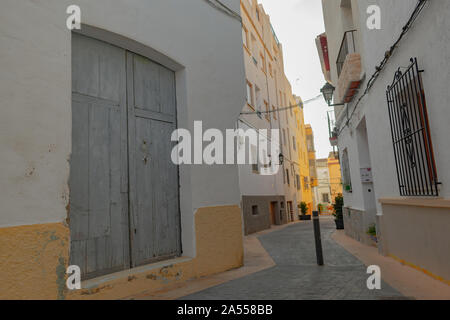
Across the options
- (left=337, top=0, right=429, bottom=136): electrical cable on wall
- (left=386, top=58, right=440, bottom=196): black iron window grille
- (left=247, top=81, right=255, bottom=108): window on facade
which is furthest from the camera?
(left=247, top=81, right=255, bottom=108): window on facade

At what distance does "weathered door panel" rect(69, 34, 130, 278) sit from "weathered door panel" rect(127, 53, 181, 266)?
0.18 metres

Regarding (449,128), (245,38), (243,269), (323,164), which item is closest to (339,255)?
(243,269)

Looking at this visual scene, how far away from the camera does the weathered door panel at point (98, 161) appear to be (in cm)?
361

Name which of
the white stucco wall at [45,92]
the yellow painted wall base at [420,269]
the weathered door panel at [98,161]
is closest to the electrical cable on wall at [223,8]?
the white stucco wall at [45,92]

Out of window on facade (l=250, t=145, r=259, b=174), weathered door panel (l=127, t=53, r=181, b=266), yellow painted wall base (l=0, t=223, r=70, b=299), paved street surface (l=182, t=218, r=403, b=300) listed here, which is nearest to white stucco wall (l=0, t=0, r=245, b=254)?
yellow painted wall base (l=0, t=223, r=70, b=299)

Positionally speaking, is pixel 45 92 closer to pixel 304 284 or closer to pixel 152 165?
pixel 152 165

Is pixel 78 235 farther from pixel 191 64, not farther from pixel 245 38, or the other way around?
pixel 245 38

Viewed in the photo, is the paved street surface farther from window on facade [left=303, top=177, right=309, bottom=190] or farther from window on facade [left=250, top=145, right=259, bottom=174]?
window on facade [left=303, top=177, right=309, bottom=190]

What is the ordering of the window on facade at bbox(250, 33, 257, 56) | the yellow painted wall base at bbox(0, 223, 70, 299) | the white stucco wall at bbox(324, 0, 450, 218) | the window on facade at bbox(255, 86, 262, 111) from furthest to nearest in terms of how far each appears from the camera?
the window on facade at bbox(250, 33, 257, 56), the window on facade at bbox(255, 86, 262, 111), the white stucco wall at bbox(324, 0, 450, 218), the yellow painted wall base at bbox(0, 223, 70, 299)

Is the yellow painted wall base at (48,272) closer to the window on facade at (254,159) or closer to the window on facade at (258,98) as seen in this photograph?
the window on facade at (254,159)

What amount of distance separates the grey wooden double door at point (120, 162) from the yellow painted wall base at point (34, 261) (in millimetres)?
411

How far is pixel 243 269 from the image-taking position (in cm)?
525

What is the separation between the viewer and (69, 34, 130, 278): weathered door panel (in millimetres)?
A: 3608

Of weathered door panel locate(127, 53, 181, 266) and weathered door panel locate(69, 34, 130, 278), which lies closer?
weathered door panel locate(69, 34, 130, 278)
